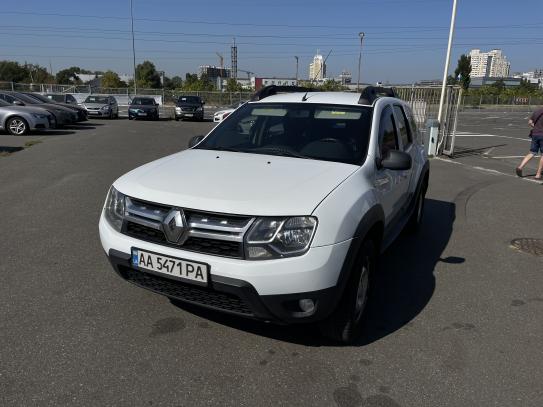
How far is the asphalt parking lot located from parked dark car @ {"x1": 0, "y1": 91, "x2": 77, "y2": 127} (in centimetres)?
1467

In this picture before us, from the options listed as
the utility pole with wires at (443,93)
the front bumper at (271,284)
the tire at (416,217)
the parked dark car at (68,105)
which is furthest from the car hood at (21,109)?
the front bumper at (271,284)

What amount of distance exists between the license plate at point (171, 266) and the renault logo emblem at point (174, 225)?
0.13 m

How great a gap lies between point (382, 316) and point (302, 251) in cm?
135

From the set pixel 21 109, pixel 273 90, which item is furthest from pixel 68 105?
pixel 273 90

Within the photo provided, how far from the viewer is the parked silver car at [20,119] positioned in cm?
1527

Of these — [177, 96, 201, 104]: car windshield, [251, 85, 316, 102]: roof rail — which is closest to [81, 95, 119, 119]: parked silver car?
[177, 96, 201, 104]: car windshield

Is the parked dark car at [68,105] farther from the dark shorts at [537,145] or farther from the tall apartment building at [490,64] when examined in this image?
the tall apartment building at [490,64]

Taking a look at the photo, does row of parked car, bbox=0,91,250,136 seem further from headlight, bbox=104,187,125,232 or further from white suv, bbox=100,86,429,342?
headlight, bbox=104,187,125,232

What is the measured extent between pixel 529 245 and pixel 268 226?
4.28 meters

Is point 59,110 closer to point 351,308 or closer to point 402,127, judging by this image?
point 402,127

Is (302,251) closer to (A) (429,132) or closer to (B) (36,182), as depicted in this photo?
(B) (36,182)

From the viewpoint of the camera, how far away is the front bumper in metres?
2.52

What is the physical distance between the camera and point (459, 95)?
44.7ft

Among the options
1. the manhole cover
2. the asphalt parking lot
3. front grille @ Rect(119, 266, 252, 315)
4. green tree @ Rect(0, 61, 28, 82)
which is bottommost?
the manhole cover
